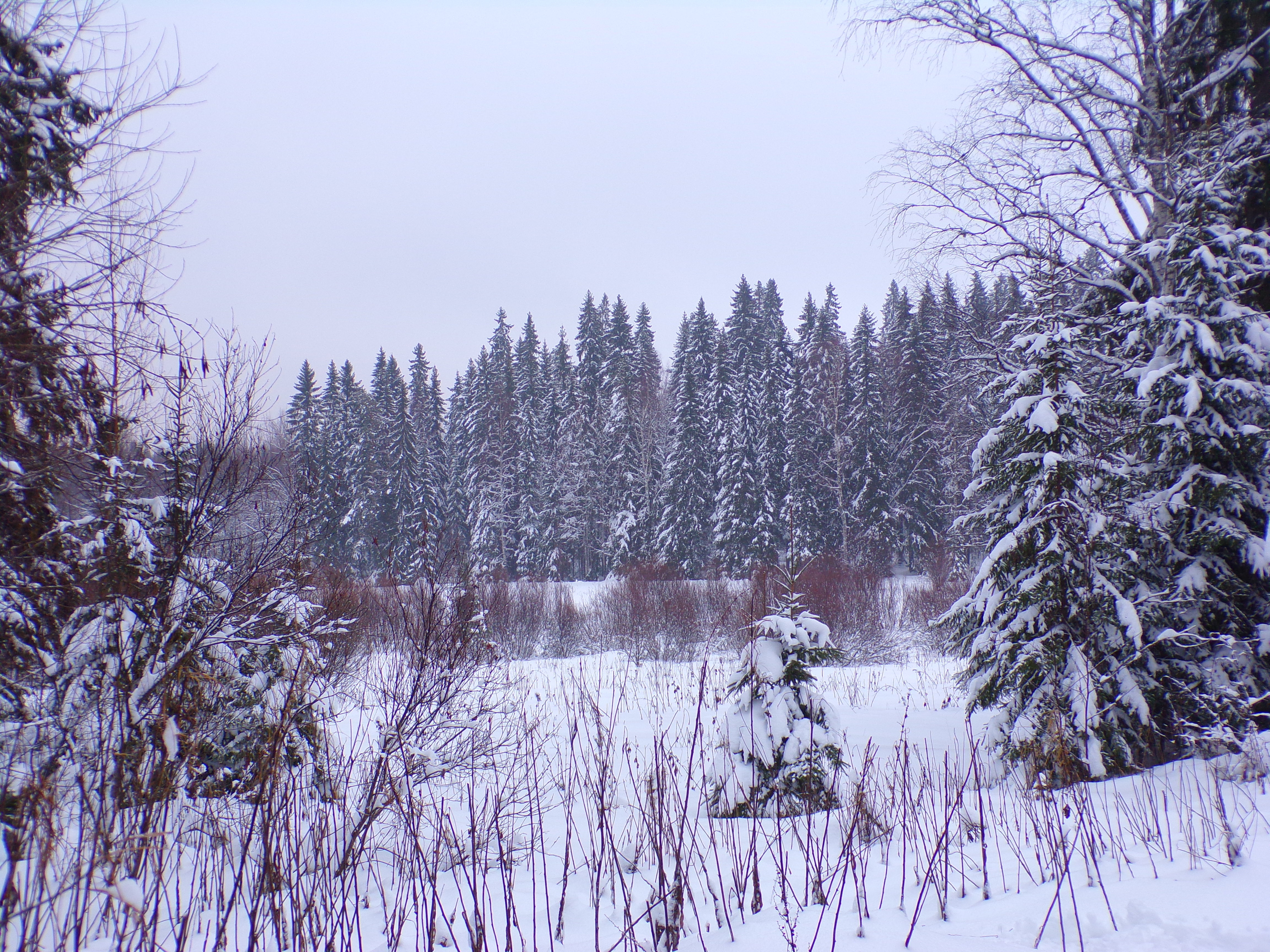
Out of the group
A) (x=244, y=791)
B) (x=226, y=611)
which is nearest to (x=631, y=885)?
(x=244, y=791)

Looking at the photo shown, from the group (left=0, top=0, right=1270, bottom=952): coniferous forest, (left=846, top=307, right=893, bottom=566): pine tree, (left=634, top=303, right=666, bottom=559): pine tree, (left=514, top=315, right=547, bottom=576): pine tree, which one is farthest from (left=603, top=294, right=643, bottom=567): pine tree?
(left=0, top=0, right=1270, bottom=952): coniferous forest

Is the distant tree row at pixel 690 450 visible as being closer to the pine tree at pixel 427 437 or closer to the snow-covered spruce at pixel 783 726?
the pine tree at pixel 427 437

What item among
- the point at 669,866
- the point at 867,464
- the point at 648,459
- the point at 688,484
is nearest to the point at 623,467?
the point at 648,459

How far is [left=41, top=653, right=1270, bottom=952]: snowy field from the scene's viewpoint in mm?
2148

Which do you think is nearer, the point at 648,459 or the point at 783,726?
the point at 783,726

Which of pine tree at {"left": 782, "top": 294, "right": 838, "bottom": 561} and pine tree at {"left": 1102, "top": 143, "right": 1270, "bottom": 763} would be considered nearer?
pine tree at {"left": 1102, "top": 143, "right": 1270, "bottom": 763}

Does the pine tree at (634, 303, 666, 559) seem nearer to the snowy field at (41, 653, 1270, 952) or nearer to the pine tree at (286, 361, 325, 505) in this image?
the pine tree at (286, 361, 325, 505)

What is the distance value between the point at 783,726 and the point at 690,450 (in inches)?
1035

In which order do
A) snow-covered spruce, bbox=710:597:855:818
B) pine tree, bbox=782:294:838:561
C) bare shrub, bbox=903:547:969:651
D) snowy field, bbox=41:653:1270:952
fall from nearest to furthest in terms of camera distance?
snowy field, bbox=41:653:1270:952
snow-covered spruce, bbox=710:597:855:818
bare shrub, bbox=903:547:969:651
pine tree, bbox=782:294:838:561

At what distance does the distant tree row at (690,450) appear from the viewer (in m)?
29.6

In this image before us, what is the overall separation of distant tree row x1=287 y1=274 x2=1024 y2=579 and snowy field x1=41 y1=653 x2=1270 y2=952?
19.5 meters

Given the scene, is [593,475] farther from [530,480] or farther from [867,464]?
[867,464]

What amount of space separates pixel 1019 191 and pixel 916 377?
Result: 23.9 meters

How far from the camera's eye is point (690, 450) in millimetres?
30672
